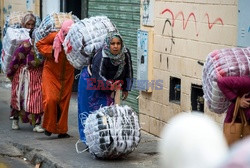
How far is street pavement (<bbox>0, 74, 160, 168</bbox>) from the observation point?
8.72m

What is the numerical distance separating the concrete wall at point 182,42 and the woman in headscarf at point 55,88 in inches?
42.9

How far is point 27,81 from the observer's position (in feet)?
36.5

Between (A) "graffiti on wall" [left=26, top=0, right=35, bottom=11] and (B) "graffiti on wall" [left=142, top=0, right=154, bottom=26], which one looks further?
(A) "graffiti on wall" [left=26, top=0, right=35, bottom=11]

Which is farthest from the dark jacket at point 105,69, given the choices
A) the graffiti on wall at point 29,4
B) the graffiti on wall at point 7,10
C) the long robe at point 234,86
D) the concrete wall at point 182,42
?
the graffiti on wall at point 7,10

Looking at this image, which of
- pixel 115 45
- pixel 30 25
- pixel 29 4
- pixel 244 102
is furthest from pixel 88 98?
pixel 29 4

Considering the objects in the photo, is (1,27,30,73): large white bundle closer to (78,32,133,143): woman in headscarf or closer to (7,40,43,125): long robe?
(7,40,43,125): long robe

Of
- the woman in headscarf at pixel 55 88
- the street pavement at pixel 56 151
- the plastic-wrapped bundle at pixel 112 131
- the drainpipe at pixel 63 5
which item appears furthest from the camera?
the drainpipe at pixel 63 5

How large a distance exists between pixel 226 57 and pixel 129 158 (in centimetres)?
299

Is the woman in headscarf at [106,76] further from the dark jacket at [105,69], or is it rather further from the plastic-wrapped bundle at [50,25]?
the plastic-wrapped bundle at [50,25]

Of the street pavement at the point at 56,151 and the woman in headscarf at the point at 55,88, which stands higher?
the woman in headscarf at the point at 55,88

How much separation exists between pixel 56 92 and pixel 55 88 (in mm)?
52

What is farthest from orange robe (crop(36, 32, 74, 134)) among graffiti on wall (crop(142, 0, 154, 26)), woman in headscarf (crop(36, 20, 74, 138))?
graffiti on wall (crop(142, 0, 154, 26))

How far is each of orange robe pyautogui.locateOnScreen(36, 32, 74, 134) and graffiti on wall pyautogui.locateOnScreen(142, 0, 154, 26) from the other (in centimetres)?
118

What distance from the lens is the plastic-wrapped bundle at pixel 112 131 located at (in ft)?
27.7
